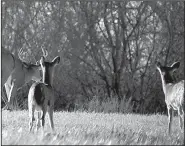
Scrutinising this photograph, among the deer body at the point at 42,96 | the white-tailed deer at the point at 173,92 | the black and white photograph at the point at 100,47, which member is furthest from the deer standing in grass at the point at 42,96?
the black and white photograph at the point at 100,47

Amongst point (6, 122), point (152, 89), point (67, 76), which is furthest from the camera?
point (67, 76)

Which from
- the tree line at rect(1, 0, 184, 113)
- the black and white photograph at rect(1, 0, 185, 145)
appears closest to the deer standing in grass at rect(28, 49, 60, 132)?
the black and white photograph at rect(1, 0, 185, 145)

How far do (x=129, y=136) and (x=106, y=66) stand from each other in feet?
13.0

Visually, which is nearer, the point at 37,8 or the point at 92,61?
the point at 37,8

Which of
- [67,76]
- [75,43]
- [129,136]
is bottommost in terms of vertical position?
[129,136]

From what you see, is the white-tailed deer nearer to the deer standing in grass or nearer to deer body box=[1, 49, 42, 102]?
the deer standing in grass

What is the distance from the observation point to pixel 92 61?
6.54 meters

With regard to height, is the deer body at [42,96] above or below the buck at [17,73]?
below

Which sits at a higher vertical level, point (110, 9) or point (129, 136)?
point (110, 9)

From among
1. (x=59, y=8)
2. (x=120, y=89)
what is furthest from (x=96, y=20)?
(x=120, y=89)

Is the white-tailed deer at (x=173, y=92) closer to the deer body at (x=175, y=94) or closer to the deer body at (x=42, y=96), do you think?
the deer body at (x=175, y=94)

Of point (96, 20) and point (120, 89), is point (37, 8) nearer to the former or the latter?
point (96, 20)

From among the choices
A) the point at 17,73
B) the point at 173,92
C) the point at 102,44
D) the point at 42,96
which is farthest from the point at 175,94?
the point at 102,44

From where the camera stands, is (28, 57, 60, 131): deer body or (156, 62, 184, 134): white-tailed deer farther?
(28, 57, 60, 131): deer body
